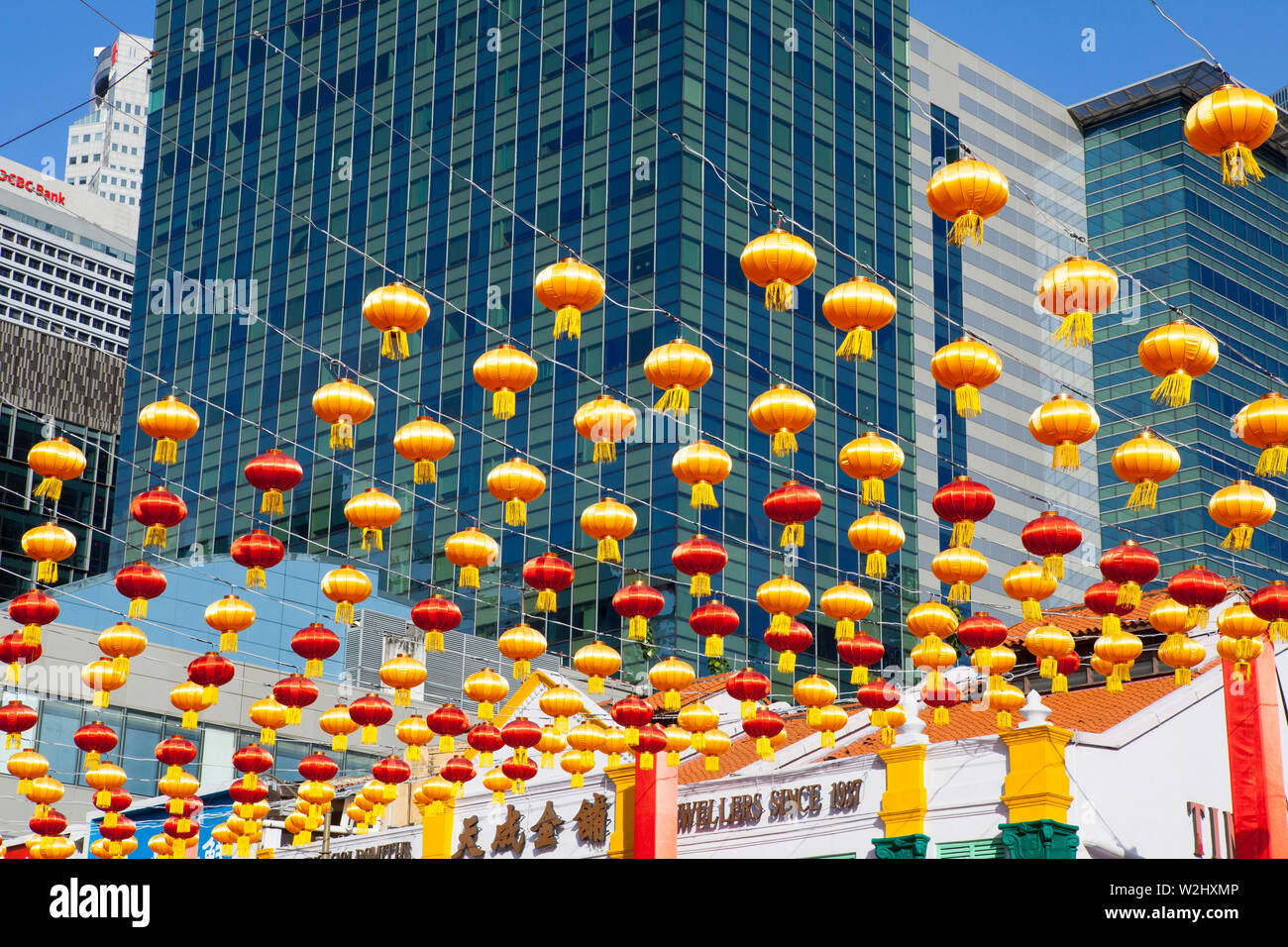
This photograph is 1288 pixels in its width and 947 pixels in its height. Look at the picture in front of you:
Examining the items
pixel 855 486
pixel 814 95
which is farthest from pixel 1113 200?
pixel 855 486

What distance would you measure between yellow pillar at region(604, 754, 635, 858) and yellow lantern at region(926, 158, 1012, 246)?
16.7m

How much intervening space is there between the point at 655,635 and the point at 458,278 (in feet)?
66.4

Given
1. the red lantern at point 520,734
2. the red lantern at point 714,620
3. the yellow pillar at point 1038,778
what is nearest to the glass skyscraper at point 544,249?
the red lantern at point 520,734

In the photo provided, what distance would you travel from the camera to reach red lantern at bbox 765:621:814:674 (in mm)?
20891

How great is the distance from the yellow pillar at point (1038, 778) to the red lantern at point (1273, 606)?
16.7 feet

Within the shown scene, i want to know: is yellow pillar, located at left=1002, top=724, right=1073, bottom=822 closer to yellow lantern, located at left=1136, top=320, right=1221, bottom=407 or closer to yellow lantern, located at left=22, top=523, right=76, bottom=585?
yellow lantern, located at left=1136, top=320, right=1221, bottom=407

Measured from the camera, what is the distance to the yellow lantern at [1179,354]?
54.3 feet

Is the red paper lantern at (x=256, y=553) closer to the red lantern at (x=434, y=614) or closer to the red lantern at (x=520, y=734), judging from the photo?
the red lantern at (x=434, y=614)

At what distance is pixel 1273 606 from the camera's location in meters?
20.1

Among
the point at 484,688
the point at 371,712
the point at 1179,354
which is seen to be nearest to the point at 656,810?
the point at 371,712

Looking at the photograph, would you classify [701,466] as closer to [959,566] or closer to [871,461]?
[871,461]

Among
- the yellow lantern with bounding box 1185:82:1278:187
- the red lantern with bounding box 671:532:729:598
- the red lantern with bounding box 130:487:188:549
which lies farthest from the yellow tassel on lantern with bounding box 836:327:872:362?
the red lantern with bounding box 130:487:188:549

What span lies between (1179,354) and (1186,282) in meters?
77.4
